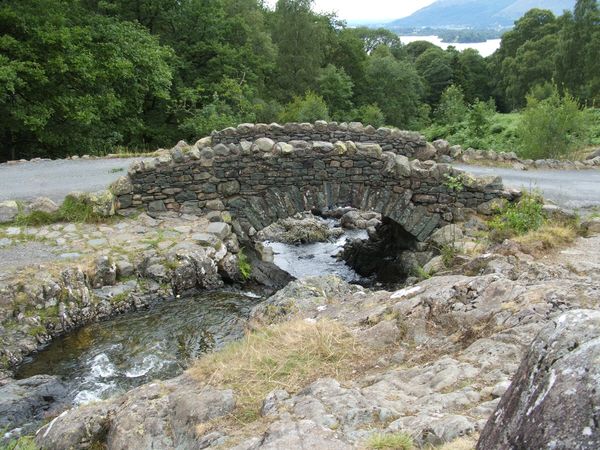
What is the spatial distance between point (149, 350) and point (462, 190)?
6507 mm

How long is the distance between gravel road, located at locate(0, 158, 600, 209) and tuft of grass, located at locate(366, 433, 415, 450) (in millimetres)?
8963

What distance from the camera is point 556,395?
2.03m

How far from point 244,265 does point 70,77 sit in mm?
9875

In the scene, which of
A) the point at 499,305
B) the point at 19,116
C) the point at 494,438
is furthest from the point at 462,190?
the point at 19,116

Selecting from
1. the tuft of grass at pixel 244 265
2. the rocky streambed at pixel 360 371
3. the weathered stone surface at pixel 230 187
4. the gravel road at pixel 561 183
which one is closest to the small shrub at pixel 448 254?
the rocky streambed at pixel 360 371

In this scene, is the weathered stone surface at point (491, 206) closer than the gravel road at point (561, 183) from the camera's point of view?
Yes

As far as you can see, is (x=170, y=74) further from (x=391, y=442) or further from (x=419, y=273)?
(x=391, y=442)

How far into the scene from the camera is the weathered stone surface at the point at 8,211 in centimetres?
1015

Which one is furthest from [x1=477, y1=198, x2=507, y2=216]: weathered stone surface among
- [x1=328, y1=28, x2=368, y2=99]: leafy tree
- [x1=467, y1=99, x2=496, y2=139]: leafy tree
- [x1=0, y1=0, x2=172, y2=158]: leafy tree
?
[x1=328, y1=28, x2=368, y2=99]: leafy tree

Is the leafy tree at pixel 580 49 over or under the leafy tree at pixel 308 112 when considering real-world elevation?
over

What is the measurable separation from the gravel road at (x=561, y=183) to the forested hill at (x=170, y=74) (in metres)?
9.52

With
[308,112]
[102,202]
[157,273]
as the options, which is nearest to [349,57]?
[308,112]

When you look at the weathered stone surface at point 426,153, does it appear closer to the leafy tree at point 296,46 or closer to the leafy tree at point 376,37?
the leafy tree at point 296,46

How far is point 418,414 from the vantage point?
141 inches
